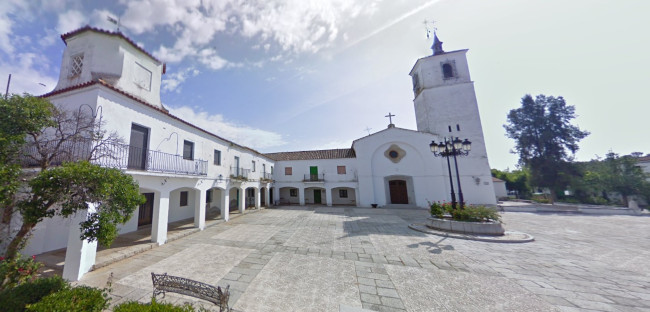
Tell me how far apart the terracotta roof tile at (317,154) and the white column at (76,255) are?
1826 cm

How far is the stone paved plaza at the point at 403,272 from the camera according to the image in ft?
13.1

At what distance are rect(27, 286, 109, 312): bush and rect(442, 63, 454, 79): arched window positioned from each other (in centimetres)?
2713

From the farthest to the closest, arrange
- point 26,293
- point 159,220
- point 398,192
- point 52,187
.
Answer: point 398,192 < point 159,220 < point 52,187 < point 26,293

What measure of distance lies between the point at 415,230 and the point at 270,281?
7831 mm

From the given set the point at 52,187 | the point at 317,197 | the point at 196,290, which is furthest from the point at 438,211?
the point at 317,197

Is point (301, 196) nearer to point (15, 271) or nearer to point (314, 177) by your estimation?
point (314, 177)

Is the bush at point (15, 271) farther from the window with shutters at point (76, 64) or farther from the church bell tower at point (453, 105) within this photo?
the church bell tower at point (453, 105)

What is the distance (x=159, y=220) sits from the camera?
7734mm

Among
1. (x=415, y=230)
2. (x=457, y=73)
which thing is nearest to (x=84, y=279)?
(x=415, y=230)

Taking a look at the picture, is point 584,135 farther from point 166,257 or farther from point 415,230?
point 166,257

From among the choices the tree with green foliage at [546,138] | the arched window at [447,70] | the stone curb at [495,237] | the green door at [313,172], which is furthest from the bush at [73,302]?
the tree with green foliage at [546,138]

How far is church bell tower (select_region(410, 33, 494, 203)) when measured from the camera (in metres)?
19.3

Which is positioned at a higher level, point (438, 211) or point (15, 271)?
point (15, 271)

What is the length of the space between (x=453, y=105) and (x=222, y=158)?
73.7ft
